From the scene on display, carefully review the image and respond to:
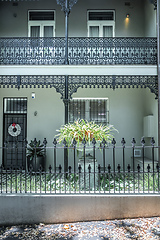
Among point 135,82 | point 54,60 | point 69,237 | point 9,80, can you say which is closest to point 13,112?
point 9,80

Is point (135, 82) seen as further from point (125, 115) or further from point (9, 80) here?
point (9, 80)

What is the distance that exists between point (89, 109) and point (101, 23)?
11.6ft

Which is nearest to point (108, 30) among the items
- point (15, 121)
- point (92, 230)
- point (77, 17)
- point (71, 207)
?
point (77, 17)

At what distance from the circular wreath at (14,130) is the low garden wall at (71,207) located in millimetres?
5167

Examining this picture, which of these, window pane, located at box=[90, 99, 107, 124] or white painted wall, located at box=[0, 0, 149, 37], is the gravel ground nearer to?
window pane, located at box=[90, 99, 107, 124]

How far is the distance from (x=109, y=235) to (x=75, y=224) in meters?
0.69

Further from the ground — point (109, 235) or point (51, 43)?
point (51, 43)

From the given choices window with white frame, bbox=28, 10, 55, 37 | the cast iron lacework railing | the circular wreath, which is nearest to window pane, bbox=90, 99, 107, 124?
the cast iron lacework railing

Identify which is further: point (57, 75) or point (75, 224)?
point (57, 75)

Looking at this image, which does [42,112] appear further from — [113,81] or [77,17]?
[77,17]

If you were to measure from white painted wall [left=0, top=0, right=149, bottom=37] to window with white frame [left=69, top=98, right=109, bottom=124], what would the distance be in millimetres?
2722

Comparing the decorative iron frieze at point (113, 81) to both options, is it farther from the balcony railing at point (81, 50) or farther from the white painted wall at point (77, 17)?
the white painted wall at point (77, 17)

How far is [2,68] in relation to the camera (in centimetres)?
702

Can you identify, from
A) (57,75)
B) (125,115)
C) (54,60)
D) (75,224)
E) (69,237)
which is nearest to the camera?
(69,237)
